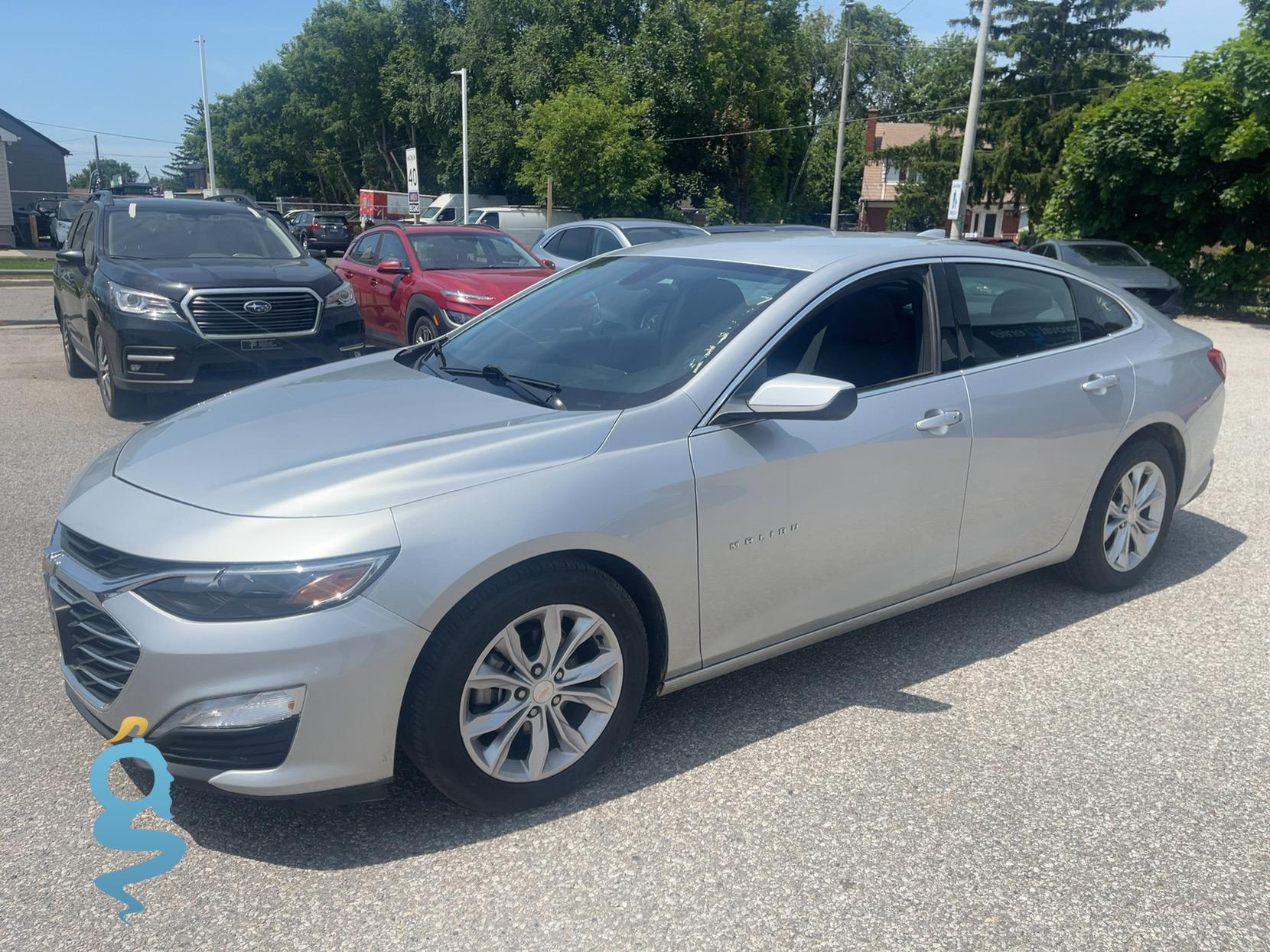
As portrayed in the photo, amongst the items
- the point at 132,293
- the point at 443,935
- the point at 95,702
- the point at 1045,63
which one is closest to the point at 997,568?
the point at 443,935

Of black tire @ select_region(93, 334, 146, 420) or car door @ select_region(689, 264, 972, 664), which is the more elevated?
car door @ select_region(689, 264, 972, 664)

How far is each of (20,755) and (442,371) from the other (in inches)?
75.7

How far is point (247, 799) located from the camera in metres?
2.68

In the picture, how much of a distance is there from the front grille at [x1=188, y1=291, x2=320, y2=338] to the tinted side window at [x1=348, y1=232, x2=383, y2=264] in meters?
3.47

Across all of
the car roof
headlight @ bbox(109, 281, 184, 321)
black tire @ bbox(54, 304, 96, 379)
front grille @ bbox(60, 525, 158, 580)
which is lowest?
black tire @ bbox(54, 304, 96, 379)

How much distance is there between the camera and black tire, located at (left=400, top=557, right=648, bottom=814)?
2.74 metres

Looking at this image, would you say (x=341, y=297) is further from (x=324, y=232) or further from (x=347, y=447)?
(x=324, y=232)

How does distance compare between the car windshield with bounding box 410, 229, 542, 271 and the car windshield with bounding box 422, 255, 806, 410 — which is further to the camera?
the car windshield with bounding box 410, 229, 542, 271

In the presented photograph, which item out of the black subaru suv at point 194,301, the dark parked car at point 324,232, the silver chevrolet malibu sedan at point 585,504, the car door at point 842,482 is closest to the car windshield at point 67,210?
the dark parked car at point 324,232

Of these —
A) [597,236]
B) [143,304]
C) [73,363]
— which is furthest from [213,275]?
[597,236]

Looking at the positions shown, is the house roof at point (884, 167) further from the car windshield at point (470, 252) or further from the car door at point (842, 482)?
the car door at point (842, 482)

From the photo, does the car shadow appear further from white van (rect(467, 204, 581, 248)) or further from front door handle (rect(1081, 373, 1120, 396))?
white van (rect(467, 204, 581, 248))

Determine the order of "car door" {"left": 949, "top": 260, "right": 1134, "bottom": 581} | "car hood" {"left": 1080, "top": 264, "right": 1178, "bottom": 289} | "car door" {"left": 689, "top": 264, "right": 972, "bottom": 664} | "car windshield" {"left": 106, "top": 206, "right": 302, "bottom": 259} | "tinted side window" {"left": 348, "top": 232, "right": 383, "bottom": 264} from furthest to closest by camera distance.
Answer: "car hood" {"left": 1080, "top": 264, "right": 1178, "bottom": 289}
"tinted side window" {"left": 348, "top": 232, "right": 383, "bottom": 264}
"car windshield" {"left": 106, "top": 206, "right": 302, "bottom": 259}
"car door" {"left": 949, "top": 260, "right": 1134, "bottom": 581}
"car door" {"left": 689, "top": 264, "right": 972, "bottom": 664}

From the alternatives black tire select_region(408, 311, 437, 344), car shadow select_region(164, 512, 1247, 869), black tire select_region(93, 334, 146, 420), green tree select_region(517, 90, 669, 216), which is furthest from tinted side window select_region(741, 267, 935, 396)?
green tree select_region(517, 90, 669, 216)
